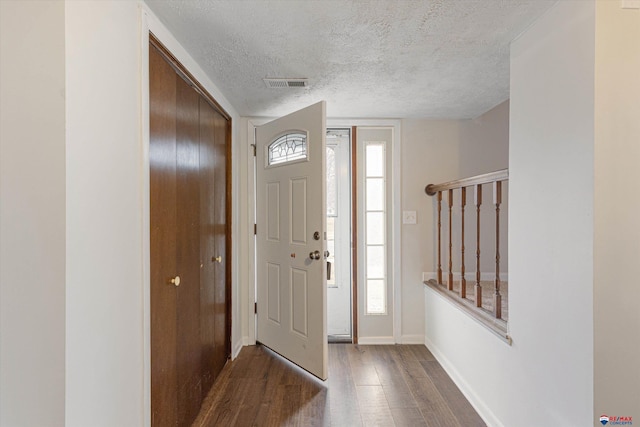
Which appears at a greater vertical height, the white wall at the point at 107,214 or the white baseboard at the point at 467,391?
the white wall at the point at 107,214

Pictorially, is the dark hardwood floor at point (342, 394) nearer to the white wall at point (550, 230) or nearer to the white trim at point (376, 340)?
the white trim at point (376, 340)

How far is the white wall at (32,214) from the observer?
2.68 ft

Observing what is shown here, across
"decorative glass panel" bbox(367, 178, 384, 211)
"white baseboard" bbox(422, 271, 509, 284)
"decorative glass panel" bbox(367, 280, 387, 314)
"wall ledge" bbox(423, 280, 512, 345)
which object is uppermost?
"decorative glass panel" bbox(367, 178, 384, 211)

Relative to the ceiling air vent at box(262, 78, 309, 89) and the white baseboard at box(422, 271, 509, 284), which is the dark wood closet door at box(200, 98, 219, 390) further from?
the white baseboard at box(422, 271, 509, 284)

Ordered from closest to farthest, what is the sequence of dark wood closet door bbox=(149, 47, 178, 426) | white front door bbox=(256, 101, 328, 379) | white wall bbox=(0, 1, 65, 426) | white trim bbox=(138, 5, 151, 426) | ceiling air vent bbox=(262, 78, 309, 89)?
white wall bbox=(0, 1, 65, 426)
white trim bbox=(138, 5, 151, 426)
dark wood closet door bbox=(149, 47, 178, 426)
ceiling air vent bbox=(262, 78, 309, 89)
white front door bbox=(256, 101, 328, 379)

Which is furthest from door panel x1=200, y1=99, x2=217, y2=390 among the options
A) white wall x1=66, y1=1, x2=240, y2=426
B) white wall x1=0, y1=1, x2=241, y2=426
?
white wall x1=0, y1=1, x2=241, y2=426

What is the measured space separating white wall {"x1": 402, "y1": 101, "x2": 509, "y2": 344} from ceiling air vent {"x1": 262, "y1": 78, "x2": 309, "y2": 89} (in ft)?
4.15

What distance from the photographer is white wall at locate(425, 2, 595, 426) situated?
1183 mm

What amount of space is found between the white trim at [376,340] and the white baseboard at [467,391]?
366mm

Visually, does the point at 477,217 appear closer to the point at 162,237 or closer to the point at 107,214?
the point at 162,237

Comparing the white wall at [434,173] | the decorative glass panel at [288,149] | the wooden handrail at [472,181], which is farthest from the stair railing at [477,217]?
the decorative glass panel at [288,149]

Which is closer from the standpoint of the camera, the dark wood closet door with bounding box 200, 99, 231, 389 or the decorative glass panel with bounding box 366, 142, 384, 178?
the dark wood closet door with bounding box 200, 99, 231, 389

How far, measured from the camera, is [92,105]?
3.29 ft


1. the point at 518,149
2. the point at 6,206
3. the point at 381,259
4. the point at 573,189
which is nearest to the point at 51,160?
the point at 6,206
